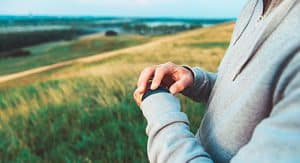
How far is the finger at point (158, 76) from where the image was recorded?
0.73 meters

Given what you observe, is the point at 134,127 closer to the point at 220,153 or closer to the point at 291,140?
the point at 220,153

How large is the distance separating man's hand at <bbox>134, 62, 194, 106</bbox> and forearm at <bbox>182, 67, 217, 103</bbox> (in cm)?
5

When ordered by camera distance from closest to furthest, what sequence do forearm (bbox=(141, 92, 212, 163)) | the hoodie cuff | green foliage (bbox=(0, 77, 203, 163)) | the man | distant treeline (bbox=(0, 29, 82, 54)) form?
1. the man
2. forearm (bbox=(141, 92, 212, 163))
3. the hoodie cuff
4. green foliage (bbox=(0, 77, 203, 163))
5. distant treeline (bbox=(0, 29, 82, 54))

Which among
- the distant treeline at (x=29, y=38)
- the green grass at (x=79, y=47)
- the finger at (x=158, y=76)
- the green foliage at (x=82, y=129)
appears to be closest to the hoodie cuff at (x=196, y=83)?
the finger at (x=158, y=76)

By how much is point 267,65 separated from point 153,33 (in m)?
11.9

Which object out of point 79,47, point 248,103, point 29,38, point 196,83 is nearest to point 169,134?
point 248,103

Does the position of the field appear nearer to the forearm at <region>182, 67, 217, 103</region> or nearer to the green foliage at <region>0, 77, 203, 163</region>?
the green foliage at <region>0, 77, 203, 163</region>

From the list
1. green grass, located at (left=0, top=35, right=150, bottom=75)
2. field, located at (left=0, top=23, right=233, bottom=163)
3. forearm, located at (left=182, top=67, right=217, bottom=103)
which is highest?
forearm, located at (left=182, top=67, right=217, bottom=103)

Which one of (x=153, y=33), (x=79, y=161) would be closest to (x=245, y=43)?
(x=79, y=161)

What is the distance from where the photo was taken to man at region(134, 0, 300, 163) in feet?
1.66

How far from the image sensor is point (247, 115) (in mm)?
600

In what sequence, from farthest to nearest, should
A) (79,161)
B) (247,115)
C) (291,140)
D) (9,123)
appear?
(9,123), (79,161), (247,115), (291,140)

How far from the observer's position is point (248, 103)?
59 centimetres

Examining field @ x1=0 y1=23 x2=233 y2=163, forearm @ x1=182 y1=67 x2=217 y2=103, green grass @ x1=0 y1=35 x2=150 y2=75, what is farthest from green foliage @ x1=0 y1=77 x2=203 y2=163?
green grass @ x1=0 y1=35 x2=150 y2=75
